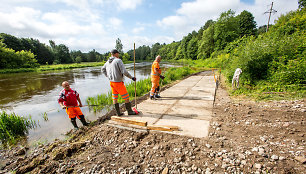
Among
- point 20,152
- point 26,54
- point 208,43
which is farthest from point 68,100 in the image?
point 26,54

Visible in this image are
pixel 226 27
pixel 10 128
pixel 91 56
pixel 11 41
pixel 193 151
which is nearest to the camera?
pixel 193 151

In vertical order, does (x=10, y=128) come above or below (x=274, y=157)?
below

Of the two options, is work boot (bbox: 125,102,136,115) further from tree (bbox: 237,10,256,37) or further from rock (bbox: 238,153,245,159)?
tree (bbox: 237,10,256,37)

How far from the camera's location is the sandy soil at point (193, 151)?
2.00m

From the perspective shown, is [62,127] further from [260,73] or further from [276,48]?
[276,48]

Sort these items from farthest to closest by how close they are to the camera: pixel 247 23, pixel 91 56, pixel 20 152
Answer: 1. pixel 91 56
2. pixel 247 23
3. pixel 20 152

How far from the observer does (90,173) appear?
211 centimetres

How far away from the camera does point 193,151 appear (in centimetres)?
234

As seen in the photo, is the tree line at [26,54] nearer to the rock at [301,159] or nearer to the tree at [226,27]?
the rock at [301,159]

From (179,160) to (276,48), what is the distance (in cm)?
→ 634

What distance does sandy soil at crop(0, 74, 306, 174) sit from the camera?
1998mm

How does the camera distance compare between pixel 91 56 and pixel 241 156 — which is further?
pixel 91 56

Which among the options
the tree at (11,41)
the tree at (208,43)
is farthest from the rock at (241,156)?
the tree at (11,41)

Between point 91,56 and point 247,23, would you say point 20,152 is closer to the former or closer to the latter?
point 247,23
